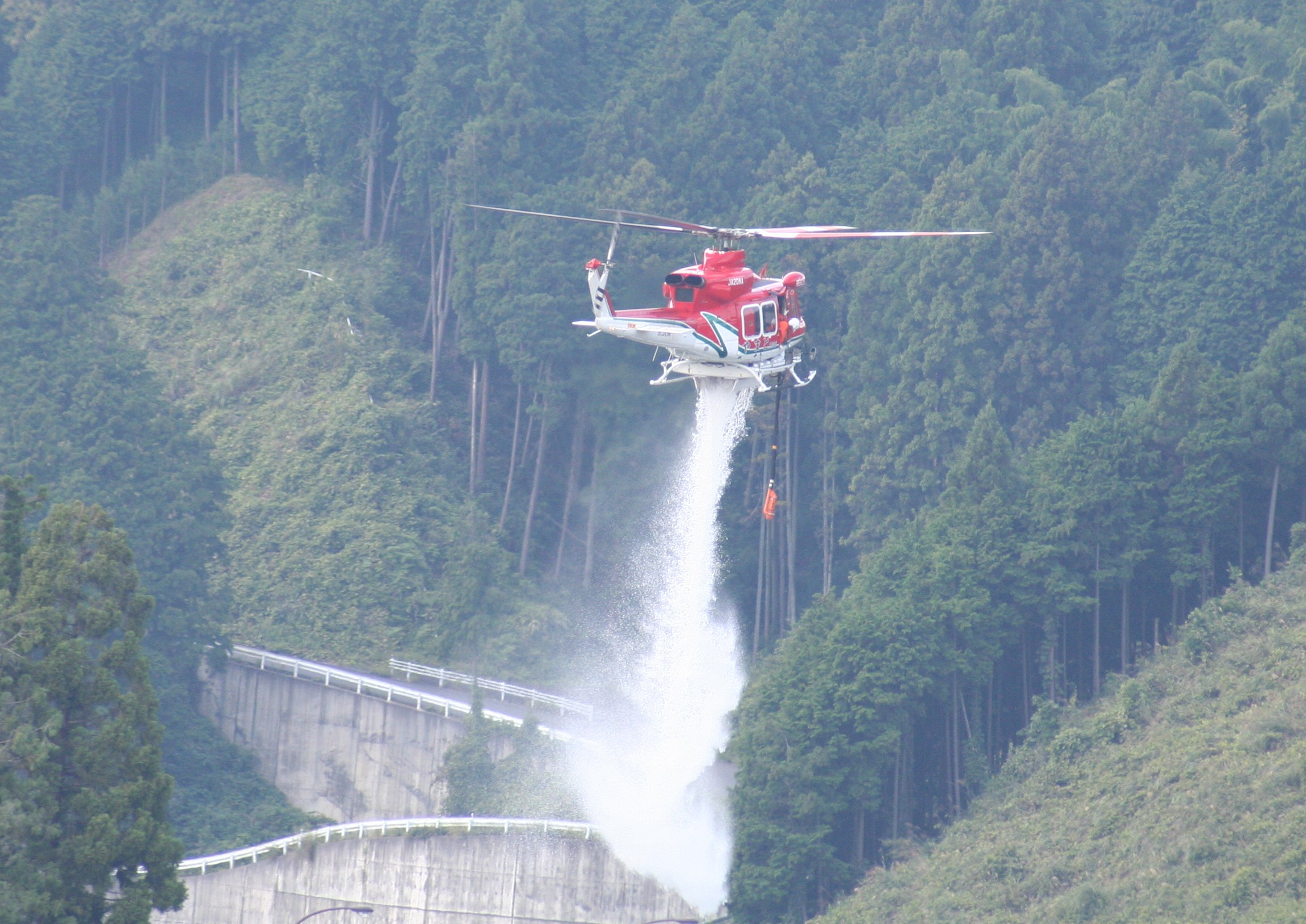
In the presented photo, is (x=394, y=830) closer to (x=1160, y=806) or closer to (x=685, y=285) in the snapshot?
(x=685, y=285)

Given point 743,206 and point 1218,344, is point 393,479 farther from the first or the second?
point 1218,344

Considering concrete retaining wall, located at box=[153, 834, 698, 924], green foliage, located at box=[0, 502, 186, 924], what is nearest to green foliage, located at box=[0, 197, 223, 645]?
concrete retaining wall, located at box=[153, 834, 698, 924]

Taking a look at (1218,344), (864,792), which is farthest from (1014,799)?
(1218,344)

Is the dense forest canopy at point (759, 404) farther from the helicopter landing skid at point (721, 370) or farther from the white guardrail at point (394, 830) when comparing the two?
the helicopter landing skid at point (721, 370)

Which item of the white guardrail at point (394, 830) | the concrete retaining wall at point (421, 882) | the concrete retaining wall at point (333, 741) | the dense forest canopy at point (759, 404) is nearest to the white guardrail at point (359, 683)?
the concrete retaining wall at point (333, 741)

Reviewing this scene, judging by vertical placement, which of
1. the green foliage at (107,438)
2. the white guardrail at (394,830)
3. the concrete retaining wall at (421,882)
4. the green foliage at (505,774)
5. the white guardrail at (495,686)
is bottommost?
the concrete retaining wall at (421,882)

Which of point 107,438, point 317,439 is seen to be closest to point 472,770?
point 107,438

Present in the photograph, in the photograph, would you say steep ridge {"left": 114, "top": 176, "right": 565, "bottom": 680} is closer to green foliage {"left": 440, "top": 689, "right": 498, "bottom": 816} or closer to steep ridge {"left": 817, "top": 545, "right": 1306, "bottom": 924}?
green foliage {"left": 440, "top": 689, "right": 498, "bottom": 816}

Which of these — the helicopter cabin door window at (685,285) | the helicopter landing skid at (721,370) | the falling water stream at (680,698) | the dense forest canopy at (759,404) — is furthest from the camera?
the dense forest canopy at (759,404)
